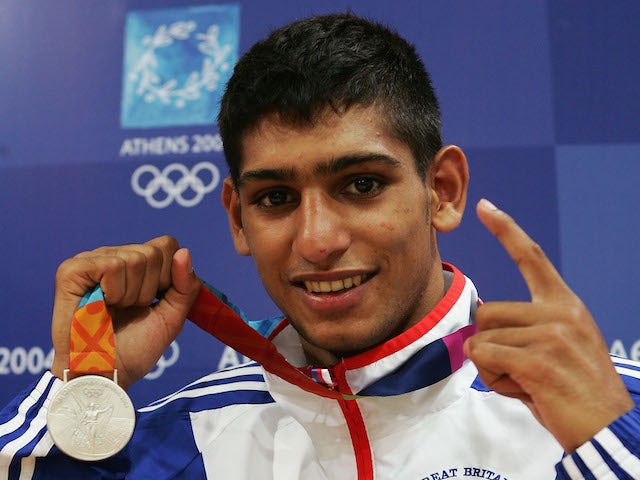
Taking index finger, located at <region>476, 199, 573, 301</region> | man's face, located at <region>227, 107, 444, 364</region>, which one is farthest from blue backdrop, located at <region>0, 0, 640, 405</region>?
index finger, located at <region>476, 199, 573, 301</region>

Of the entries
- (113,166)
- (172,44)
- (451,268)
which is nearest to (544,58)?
(451,268)

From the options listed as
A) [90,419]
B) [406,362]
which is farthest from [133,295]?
[406,362]

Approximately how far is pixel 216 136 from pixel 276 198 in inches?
31.7

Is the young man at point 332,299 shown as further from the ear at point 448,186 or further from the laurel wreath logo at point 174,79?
the laurel wreath logo at point 174,79

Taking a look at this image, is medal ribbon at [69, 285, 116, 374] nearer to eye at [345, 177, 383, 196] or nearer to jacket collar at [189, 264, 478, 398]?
jacket collar at [189, 264, 478, 398]

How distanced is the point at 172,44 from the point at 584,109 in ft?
3.63

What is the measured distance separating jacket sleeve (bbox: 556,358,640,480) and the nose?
1.48ft

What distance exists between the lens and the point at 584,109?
1896 mm

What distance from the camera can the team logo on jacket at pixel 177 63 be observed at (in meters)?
1.98

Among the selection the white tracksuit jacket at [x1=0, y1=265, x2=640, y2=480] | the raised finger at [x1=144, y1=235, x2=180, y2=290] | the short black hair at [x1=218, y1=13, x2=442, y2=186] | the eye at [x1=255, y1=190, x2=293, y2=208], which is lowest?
the white tracksuit jacket at [x1=0, y1=265, x2=640, y2=480]

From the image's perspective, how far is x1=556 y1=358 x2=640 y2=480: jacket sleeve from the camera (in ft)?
2.69

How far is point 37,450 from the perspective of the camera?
1117 millimetres

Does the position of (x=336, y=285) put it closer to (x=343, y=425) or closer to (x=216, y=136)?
(x=343, y=425)

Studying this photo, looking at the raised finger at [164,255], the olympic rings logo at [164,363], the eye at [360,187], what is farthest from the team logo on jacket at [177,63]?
the eye at [360,187]
